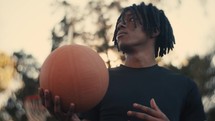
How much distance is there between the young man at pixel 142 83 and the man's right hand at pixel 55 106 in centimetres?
49

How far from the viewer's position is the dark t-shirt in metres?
3.62

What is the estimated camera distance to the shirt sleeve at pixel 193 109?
3.84 m

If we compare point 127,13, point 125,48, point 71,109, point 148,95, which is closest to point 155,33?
point 127,13

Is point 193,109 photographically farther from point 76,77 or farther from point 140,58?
point 76,77

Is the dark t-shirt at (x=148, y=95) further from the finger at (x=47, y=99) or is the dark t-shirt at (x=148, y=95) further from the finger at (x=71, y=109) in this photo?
the finger at (x=47, y=99)

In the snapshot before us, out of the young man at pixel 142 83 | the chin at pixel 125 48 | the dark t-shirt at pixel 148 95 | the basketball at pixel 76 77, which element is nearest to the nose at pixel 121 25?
the young man at pixel 142 83

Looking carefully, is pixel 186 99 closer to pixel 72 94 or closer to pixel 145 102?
pixel 145 102

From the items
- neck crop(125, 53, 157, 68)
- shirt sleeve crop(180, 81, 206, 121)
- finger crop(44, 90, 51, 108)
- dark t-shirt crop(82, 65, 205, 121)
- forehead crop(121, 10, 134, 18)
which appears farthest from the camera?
forehead crop(121, 10, 134, 18)

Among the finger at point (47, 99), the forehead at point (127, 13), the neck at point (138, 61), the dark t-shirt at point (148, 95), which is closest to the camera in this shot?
the finger at point (47, 99)

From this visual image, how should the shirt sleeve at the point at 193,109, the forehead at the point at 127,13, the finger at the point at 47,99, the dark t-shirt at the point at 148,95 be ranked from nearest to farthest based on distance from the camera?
the finger at the point at 47,99, the dark t-shirt at the point at 148,95, the shirt sleeve at the point at 193,109, the forehead at the point at 127,13

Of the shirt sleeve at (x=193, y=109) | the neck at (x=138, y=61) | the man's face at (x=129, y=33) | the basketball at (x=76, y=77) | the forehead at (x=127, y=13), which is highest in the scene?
the forehead at (x=127, y=13)

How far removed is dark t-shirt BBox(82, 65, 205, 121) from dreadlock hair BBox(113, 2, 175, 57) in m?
0.38

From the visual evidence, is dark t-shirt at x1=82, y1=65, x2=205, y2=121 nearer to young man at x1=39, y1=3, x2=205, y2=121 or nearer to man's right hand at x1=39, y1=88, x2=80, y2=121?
young man at x1=39, y1=3, x2=205, y2=121

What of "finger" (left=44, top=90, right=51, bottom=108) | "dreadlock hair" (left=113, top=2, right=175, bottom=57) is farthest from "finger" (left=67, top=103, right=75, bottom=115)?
"dreadlock hair" (left=113, top=2, right=175, bottom=57)
